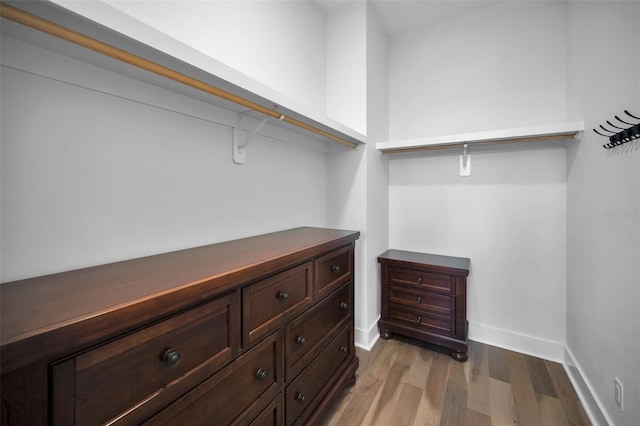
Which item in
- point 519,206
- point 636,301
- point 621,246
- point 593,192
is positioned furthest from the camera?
point 519,206

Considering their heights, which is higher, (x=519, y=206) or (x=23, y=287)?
(x=519, y=206)

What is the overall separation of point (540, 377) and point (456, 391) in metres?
0.63

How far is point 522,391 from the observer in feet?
5.14

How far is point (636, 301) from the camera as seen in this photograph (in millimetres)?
1033

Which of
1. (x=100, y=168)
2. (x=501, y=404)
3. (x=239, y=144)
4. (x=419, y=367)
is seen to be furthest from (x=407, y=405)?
(x=100, y=168)

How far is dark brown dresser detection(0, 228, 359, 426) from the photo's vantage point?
46 cm

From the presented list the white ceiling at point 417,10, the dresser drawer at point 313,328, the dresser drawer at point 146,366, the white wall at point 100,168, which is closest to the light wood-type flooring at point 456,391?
the dresser drawer at point 313,328

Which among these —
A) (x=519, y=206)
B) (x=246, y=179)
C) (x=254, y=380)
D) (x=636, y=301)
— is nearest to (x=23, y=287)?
(x=254, y=380)

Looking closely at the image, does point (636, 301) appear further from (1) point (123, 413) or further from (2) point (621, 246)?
(1) point (123, 413)

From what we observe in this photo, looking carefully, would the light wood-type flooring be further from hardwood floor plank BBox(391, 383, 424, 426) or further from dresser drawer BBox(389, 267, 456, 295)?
dresser drawer BBox(389, 267, 456, 295)

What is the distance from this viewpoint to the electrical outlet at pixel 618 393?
1.12 m

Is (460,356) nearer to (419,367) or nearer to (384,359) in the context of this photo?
(419,367)

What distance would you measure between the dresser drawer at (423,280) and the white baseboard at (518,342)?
57 cm

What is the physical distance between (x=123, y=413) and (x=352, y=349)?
1.28 meters
